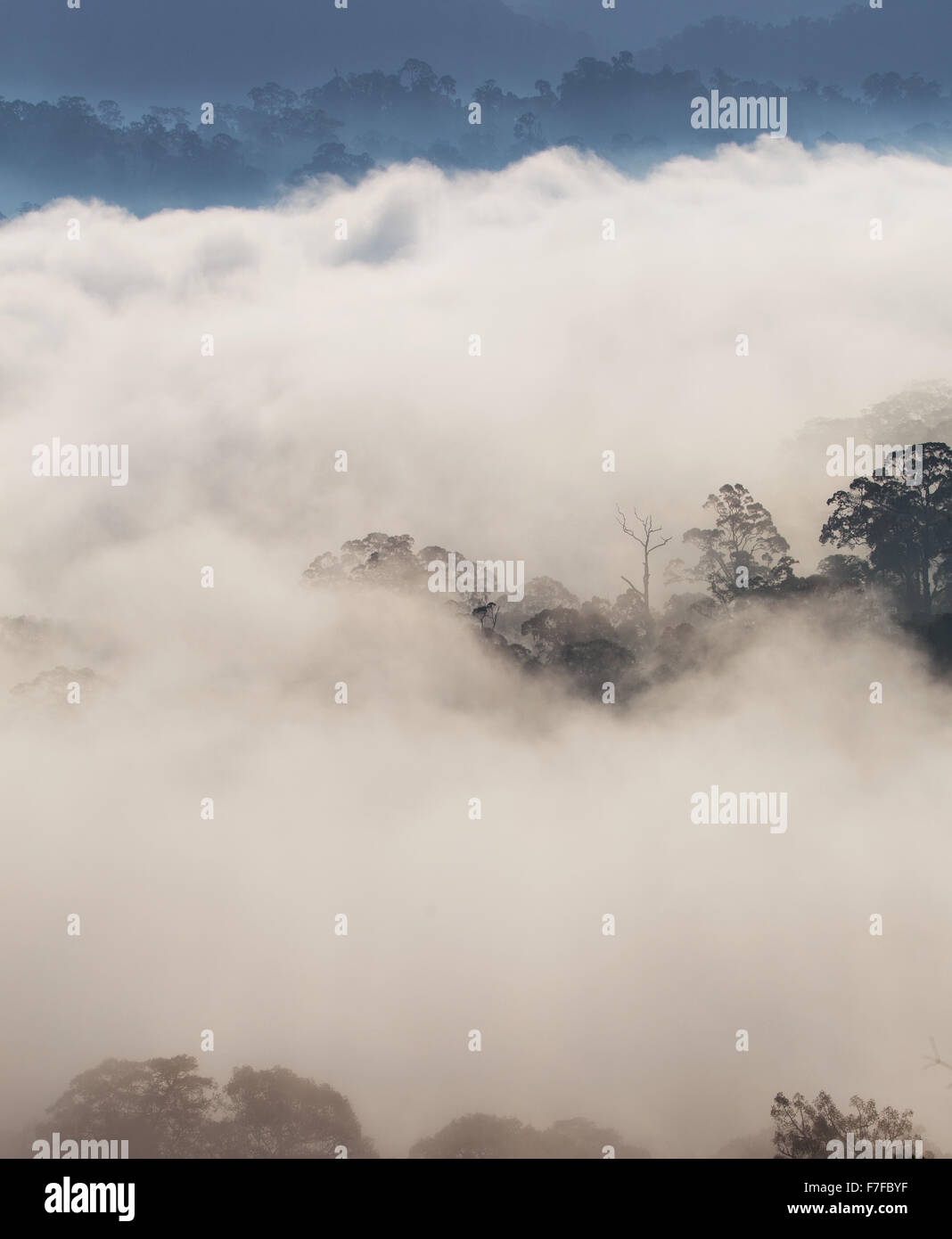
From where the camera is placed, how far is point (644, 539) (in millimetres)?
107875

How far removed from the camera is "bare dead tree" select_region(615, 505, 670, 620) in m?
76.1

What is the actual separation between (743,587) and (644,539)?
40961 millimetres

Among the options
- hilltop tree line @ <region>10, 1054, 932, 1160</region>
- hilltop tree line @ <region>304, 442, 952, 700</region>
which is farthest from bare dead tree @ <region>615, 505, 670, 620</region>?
hilltop tree line @ <region>10, 1054, 932, 1160</region>

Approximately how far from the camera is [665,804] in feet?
274

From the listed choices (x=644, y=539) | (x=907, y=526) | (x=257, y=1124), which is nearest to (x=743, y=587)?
(x=907, y=526)

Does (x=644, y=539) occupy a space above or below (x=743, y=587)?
above

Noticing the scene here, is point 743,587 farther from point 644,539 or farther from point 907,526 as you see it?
point 644,539

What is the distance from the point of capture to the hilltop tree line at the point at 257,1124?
48.1 m

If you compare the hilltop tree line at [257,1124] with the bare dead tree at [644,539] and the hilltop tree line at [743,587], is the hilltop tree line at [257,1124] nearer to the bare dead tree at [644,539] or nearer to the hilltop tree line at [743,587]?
the hilltop tree line at [743,587]

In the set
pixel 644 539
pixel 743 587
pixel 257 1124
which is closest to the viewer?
pixel 257 1124

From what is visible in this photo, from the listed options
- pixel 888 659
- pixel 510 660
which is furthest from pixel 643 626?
pixel 888 659

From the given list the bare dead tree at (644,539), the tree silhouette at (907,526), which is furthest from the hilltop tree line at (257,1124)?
the bare dead tree at (644,539)

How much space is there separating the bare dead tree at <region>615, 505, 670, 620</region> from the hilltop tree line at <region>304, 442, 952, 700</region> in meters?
0.40
